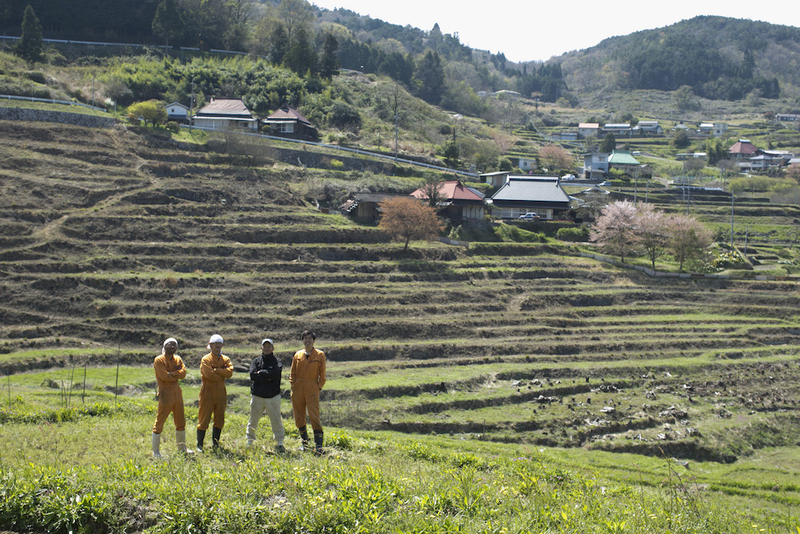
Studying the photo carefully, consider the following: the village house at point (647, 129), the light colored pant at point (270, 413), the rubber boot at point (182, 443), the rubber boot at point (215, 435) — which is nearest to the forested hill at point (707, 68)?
the village house at point (647, 129)

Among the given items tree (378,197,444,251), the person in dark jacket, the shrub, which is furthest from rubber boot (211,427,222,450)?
the shrub

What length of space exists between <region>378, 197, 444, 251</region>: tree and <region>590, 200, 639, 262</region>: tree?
47.7 ft

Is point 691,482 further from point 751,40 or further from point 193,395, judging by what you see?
point 751,40

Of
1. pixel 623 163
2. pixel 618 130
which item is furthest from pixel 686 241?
pixel 618 130

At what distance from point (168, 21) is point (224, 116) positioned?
25.4m

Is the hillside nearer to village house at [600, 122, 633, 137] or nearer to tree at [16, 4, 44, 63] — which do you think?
tree at [16, 4, 44, 63]

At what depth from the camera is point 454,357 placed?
27.8 metres

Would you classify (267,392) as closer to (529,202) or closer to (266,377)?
(266,377)

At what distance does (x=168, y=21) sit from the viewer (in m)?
71.4

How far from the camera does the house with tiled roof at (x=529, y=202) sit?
52375 mm

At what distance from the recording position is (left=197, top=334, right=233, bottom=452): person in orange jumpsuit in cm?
929

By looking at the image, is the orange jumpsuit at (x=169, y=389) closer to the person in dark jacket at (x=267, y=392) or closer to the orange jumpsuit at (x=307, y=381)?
the person in dark jacket at (x=267, y=392)

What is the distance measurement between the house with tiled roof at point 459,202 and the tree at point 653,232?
42.0ft

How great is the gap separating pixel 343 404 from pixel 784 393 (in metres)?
19.4
